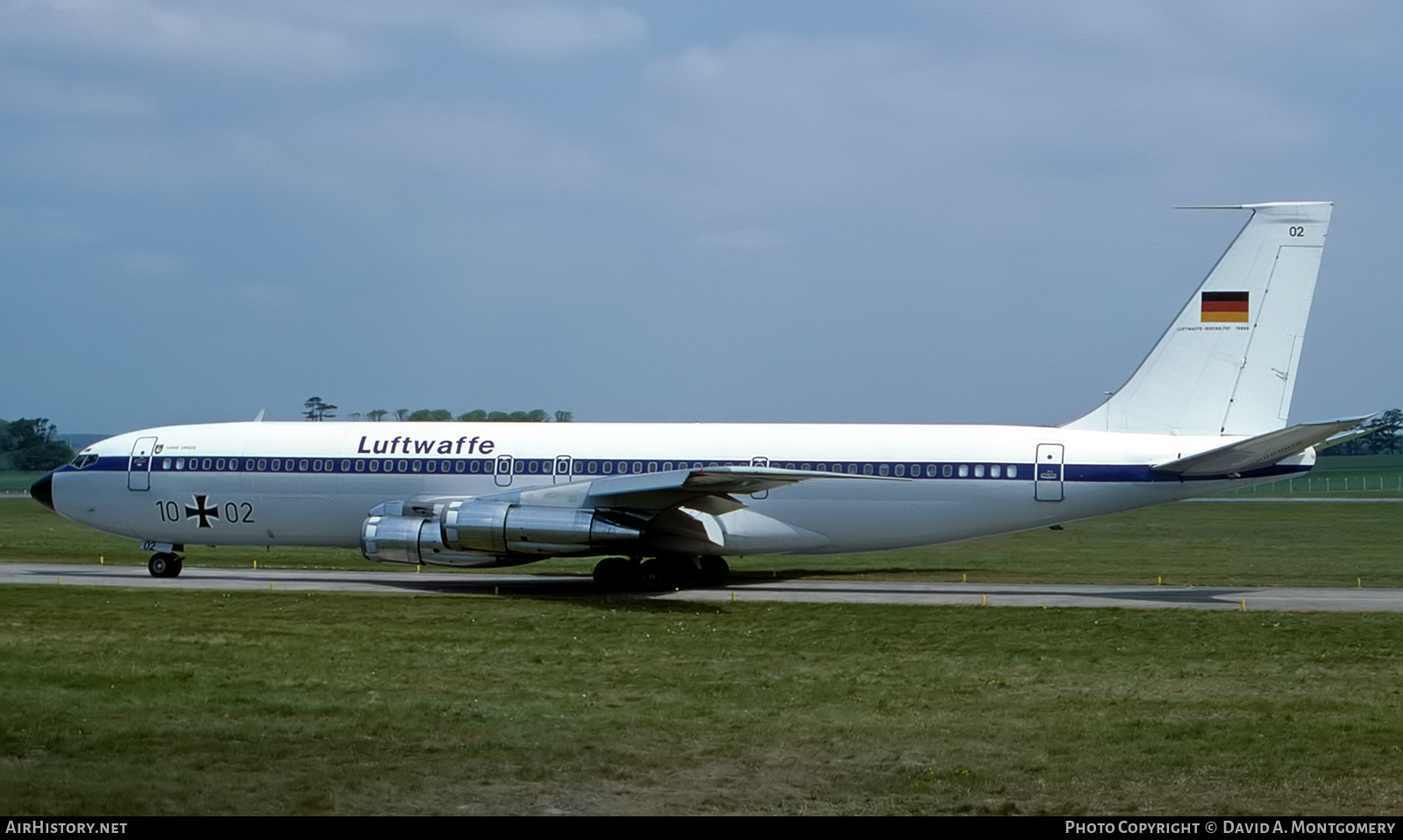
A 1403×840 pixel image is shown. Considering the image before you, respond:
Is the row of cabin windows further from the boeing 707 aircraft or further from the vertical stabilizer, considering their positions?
the vertical stabilizer

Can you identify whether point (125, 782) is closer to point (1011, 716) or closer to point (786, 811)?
point (786, 811)

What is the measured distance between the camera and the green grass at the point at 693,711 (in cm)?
1194

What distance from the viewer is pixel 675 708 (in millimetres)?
16297

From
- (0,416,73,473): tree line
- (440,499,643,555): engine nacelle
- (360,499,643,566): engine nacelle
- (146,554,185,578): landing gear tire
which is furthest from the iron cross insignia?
(0,416,73,473): tree line

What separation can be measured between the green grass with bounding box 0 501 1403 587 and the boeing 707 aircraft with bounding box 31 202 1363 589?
4000 mm

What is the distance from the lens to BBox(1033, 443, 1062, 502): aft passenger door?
30078 millimetres

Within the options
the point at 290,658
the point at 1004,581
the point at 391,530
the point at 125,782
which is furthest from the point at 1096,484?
the point at 125,782

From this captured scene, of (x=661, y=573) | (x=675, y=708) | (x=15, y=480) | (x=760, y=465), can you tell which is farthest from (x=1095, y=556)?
(x=15, y=480)

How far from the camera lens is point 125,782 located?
1205cm

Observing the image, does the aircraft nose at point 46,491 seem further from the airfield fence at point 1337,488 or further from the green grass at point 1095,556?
the airfield fence at point 1337,488

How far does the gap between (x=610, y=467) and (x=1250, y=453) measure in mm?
13477

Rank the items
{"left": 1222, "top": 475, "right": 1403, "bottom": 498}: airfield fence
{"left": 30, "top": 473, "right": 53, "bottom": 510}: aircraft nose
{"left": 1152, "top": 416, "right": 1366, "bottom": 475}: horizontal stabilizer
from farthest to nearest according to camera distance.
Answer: {"left": 1222, "top": 475, "right": 1403, "bottom": 498}: airfield fence, {"left": 30, "top": 473, "right": 53, "bottom": 510}: aircraft nose, {"left": 1152, "top": 416, "right": 1366, "bottom": 475}: horizontal stabilizer

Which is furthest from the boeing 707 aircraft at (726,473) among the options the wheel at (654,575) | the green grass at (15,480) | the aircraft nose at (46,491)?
the green grass at (15,480)

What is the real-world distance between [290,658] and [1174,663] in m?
12.4
